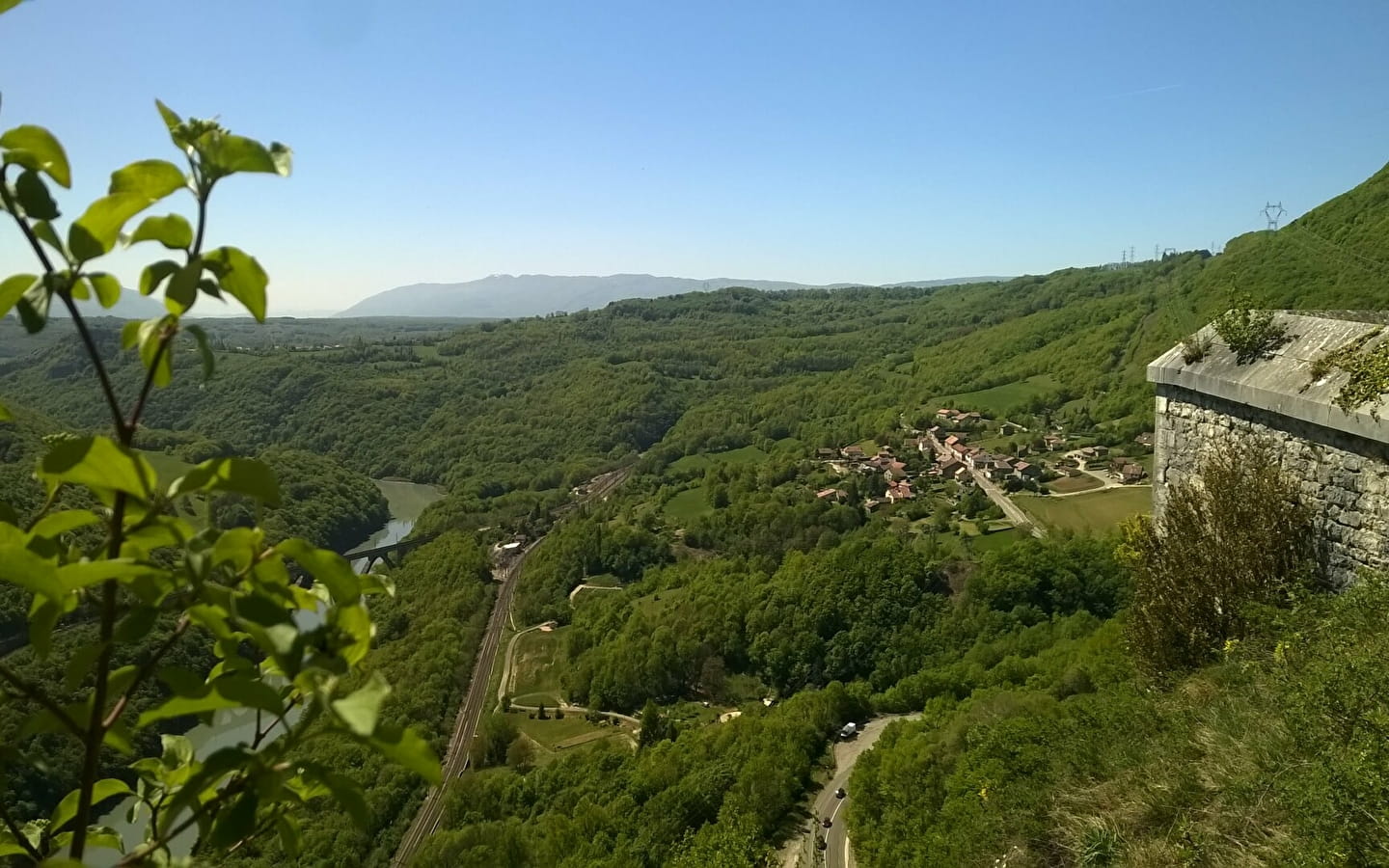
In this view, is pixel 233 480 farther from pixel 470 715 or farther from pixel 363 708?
pixel 470 715

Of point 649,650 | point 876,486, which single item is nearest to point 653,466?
point 876,486

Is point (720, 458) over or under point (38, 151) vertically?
under

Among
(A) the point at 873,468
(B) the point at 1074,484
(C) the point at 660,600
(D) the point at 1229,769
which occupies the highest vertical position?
(D) the point at 1229,769

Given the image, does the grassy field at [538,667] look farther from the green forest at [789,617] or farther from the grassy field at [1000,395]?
the grassy field at [1000,395]

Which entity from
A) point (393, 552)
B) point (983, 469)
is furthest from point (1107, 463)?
point (393, 552)

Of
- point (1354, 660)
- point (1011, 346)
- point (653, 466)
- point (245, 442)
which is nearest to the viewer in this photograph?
point (1354, 660)

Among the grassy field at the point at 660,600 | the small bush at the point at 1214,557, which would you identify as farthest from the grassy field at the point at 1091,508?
the small bush at the point at 1214,557

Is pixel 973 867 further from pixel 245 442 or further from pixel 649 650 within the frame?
pixel 245 442
